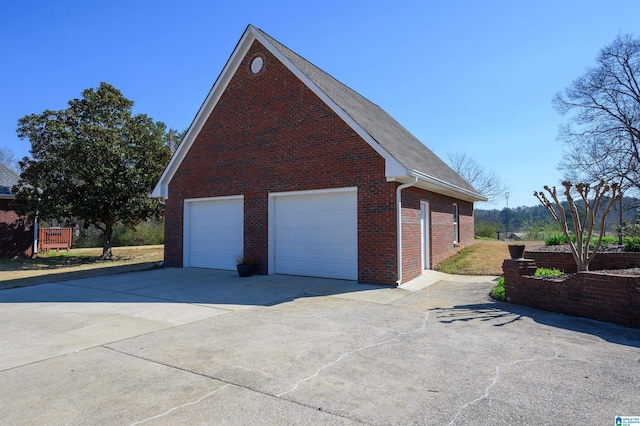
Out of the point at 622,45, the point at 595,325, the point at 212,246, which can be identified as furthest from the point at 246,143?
the point at 622,45

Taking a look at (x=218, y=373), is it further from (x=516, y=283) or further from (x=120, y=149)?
(x=120, y=149)

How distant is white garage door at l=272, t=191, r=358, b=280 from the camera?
34.9 ft

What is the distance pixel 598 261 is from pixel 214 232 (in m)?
12.0

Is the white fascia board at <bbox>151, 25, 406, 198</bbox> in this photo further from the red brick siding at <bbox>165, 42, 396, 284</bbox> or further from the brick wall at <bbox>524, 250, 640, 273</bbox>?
the brick wall at <bbox>524, 250, 640, 273</bbox>

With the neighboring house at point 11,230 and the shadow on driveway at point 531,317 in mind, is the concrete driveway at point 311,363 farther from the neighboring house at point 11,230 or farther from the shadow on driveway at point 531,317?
the neighboring house at point 11,230

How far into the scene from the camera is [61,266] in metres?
18.3

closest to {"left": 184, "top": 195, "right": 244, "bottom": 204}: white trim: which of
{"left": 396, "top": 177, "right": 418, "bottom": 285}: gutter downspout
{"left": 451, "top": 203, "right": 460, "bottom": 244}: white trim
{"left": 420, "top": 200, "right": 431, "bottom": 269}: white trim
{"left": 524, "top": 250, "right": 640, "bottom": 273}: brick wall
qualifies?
{"left": 396, "top": 177, "right": 418, "bottom": 285}: gutter downspout

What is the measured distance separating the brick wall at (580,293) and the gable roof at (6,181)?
2374cm

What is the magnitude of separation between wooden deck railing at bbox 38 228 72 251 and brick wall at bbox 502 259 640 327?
24.5 meters

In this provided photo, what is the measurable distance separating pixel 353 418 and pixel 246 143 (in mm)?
10784

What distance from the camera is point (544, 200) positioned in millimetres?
8906

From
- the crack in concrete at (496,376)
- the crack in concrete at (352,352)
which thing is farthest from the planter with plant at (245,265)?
the crack in concrete at (496,376)

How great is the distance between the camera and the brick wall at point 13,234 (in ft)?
66.6

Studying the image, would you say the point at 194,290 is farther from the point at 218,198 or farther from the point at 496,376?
the point at 496,376
